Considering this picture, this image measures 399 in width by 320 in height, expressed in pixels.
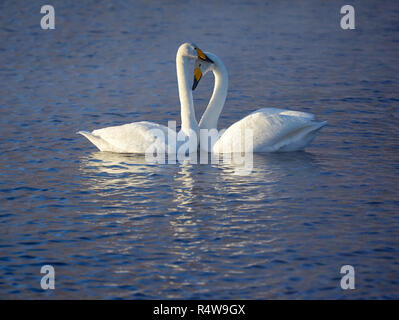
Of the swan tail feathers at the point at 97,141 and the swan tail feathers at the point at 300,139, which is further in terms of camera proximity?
the swan tail feathers at the point at 97,141

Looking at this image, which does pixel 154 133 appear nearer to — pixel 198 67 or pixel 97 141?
pixel 97 141

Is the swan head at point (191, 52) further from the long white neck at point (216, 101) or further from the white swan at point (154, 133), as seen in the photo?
the long white neck at point (216, 101)

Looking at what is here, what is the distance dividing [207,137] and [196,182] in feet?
6.09

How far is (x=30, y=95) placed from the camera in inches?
647

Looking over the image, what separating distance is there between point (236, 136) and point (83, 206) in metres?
3.02

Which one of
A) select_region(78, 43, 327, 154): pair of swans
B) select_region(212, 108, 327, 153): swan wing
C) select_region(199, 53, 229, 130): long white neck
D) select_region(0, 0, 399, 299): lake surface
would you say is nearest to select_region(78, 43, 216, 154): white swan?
select_region(78, 43, 327, 154): pair of swans

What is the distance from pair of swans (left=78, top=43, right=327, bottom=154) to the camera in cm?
1173

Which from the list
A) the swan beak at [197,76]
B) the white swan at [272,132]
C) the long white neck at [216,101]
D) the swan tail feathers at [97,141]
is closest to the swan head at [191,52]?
the swan beak at [197,76]

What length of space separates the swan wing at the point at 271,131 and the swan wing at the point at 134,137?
986 millimetres

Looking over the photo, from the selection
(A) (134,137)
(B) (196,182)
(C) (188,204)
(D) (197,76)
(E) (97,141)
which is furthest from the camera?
(D) (197,76)

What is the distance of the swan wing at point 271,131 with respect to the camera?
38.4 feet

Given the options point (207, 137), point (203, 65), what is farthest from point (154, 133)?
point (203, 65)

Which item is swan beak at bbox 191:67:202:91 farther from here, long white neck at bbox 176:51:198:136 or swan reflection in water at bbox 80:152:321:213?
swan reflection in water at bbox 80:152:321:213

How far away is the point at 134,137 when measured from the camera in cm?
1192
